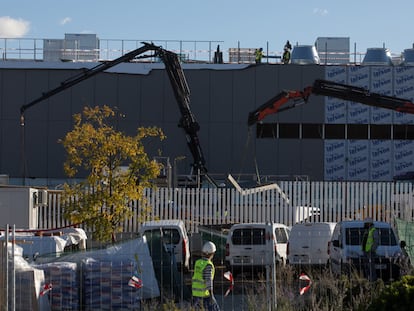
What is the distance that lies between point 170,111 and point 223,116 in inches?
127

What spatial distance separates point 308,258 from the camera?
2498 cm

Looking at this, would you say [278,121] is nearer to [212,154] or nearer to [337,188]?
[212,154]

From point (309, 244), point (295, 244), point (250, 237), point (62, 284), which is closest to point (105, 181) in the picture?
point (250, 237)

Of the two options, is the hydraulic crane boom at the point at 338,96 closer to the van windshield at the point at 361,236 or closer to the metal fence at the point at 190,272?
the metal fence at the point at 190,272

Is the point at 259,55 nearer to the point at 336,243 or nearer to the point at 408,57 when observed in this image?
the point at 408,57

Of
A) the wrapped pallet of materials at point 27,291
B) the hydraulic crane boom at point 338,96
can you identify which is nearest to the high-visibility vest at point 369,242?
the wrapped pallet of materials at point 27,291

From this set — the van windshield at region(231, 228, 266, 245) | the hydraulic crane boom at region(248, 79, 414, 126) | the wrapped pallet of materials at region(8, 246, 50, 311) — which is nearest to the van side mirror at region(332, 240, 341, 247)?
the van windshield at region(231, 228, 266, 245)

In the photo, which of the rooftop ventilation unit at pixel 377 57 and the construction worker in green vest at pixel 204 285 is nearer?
the construction worker in green vest at pixel 204 285

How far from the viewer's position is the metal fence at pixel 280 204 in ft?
107

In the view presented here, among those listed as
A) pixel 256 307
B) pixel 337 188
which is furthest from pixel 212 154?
pixel 256 307

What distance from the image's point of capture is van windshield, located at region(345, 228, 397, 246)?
22.9 m

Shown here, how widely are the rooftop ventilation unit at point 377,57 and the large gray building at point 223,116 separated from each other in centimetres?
65

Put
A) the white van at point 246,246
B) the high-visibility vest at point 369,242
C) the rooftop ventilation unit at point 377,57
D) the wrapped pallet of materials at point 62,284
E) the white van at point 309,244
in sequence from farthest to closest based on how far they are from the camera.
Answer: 1. the rooftop ventilation unit at point 377,57
2. the white van at point 309,244
3. the white van at point 246,246
4. the high-visibility vest at point 369,242
5. the wrapped pallet of materials at point 62,284

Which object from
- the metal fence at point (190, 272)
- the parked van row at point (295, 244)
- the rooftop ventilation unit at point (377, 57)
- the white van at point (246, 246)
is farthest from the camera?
the rooftop ventilation unit at point (377, 57)
